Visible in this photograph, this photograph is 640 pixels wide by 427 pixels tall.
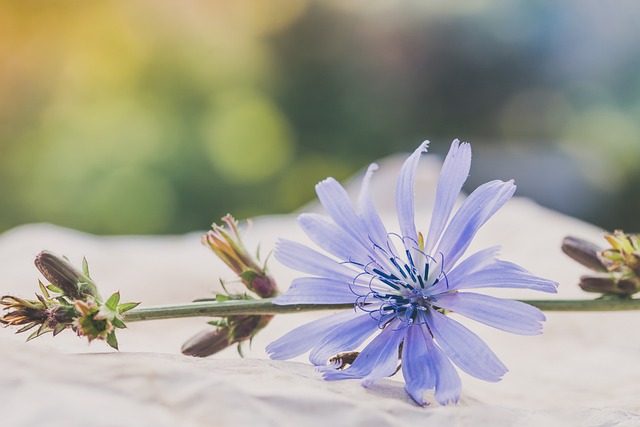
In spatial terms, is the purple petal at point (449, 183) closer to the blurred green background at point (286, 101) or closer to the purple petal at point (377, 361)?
the purple petal at point (377, 361)

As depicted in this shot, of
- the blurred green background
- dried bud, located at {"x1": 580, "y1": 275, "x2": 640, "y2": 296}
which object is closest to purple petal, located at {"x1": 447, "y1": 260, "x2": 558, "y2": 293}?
dried bud, located at {"x1": 580, "y1": 275, "x2": 640, "y2": 296}

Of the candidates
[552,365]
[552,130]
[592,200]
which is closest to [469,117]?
[552,130]

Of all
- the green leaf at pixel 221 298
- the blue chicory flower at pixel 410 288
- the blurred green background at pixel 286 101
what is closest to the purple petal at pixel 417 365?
the blue chicory flower at pixel 410 288

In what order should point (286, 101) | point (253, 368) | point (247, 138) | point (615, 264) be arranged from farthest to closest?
point (286, 101), point (247, 138), point (615, 264), point (253, 368)

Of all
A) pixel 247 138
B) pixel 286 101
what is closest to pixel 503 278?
pixel 247 138

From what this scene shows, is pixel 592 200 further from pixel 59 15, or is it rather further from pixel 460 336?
pixel 460 336

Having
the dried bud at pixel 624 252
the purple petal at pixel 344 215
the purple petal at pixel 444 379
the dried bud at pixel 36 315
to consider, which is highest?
the purple petal at pixel 344 215

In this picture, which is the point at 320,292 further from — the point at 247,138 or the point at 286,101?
the point at 286,101
